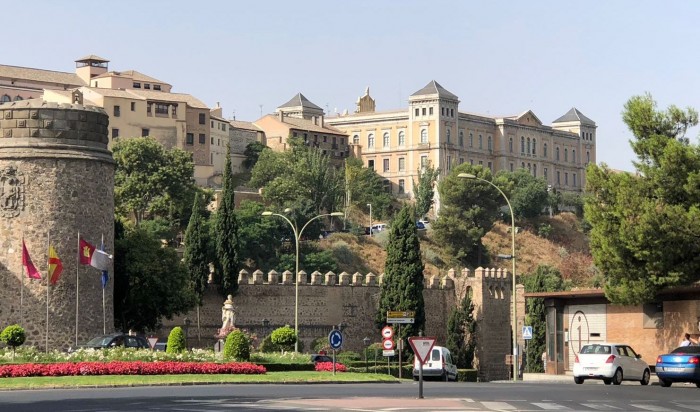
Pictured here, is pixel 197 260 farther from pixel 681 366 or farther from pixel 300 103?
pixel 300 103

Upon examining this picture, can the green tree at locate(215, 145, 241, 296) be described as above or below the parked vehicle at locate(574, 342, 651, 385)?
above

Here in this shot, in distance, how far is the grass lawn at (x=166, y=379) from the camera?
3738 cm

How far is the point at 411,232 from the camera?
3253 inches

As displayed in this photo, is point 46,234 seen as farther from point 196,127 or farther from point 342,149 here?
point 342,149

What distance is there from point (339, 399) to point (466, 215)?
345ft

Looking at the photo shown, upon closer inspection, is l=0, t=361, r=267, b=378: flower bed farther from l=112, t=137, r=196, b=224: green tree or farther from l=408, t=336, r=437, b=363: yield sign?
l=112, t=137, r=196, b=224: green tree

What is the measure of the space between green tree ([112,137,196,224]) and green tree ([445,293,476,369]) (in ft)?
91.8

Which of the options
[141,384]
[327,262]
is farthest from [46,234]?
[327,262]

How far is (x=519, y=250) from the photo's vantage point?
479 ft

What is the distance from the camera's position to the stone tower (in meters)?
56.5

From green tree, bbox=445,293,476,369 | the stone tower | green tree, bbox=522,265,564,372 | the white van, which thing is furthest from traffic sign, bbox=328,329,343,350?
green tree, bbox=445,293,476,369

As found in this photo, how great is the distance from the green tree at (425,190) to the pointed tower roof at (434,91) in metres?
12.2

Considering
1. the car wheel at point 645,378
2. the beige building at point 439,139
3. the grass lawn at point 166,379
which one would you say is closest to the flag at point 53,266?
the grass lawn at point 166,379

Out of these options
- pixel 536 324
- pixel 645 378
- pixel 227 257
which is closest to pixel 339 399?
pixel 645 378
